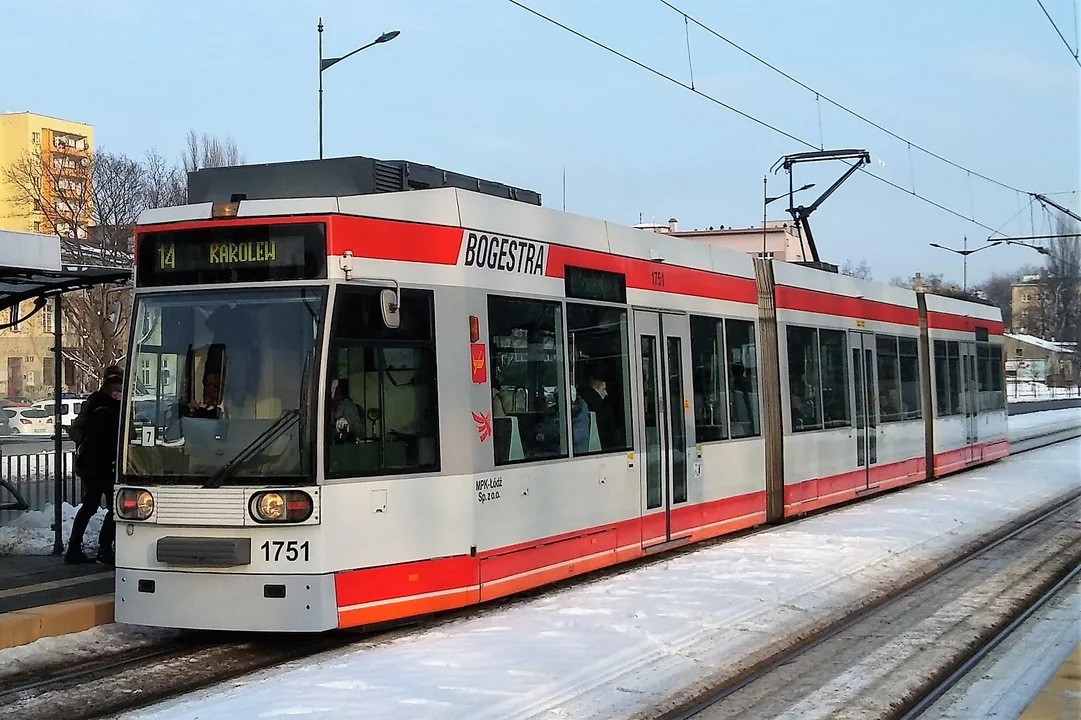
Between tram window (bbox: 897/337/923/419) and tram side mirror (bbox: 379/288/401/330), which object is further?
tram window (bbox: 897/337/923/419)

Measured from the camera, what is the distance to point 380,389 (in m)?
8.70

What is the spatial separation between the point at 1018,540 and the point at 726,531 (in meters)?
3.50

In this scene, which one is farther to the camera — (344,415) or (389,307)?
(389,307)

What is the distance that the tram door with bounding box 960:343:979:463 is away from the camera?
2359 centimetres

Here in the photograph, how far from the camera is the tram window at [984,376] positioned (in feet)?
81.0

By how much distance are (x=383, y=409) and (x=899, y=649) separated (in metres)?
4.00

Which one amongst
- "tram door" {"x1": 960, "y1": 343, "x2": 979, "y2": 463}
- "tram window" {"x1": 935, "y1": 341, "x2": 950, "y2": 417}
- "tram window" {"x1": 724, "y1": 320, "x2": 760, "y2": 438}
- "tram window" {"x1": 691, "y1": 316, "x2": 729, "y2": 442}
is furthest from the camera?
"tram door" {"x1": 960, "y1": 343, "x2": 979, "y2": 463}

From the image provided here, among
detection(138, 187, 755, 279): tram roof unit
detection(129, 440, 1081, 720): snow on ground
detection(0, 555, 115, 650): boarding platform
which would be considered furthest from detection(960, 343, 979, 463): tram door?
detection(0, 555, 115, 650): boarding platform

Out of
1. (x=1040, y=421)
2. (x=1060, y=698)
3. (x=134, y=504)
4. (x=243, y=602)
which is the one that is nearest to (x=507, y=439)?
(x=243, y=602)

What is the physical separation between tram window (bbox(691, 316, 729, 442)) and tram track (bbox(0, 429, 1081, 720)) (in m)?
3.75

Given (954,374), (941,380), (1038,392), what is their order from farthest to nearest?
1. (1038,392)
2. (954,374)
3. (941,380)

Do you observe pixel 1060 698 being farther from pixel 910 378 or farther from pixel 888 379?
pixel 910 378

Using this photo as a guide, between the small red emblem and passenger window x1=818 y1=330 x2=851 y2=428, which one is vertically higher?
passenger window x1=818 y1=330 x2=851 y2=428

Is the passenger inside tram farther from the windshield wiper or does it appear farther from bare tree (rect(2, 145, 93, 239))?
bare tree (rect(2, 145, 93, 239))
